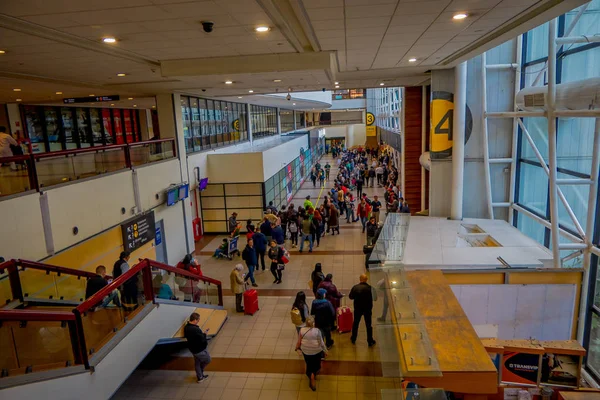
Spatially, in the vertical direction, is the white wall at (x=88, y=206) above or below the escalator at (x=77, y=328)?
above

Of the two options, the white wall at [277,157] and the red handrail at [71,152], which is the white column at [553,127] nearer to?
the red handrail at [71,152]

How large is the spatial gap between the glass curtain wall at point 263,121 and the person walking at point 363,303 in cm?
1675

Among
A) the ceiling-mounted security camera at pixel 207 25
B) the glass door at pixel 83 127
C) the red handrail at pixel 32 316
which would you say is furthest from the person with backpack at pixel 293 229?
the glass door at pixel 83 127

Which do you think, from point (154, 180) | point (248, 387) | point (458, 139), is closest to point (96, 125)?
point (154, 180)

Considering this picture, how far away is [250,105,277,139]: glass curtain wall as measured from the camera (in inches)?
911

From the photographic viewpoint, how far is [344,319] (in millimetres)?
7559

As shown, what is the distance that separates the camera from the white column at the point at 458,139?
441 inches

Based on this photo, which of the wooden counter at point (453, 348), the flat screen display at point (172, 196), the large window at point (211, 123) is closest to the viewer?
the wooden counter at point (453, 348)

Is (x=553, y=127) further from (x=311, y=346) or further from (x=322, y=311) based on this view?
(x=311, y=346)

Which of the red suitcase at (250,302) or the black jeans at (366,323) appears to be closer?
the black jeans at (366,323)

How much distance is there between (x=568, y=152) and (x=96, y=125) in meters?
17.9

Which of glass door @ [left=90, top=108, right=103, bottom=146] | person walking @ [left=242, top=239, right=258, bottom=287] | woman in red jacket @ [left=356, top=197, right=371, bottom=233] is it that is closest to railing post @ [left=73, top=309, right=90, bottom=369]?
person walking @ [left=242, top=239, right=258, bottom=287]

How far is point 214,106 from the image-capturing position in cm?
1681


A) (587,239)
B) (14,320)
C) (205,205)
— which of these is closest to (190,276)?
(14,320)
